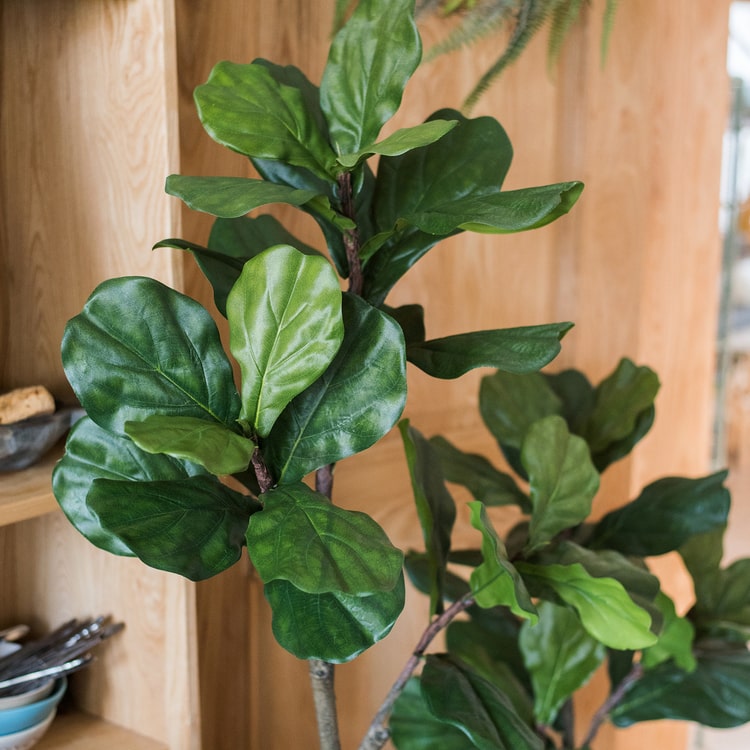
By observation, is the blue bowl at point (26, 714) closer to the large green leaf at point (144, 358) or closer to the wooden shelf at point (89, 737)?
the wooden shelf at point (89, 737)

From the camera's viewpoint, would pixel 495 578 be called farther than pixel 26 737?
No

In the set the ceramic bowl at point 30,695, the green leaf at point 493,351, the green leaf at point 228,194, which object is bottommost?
the ceramic bowl at point 30,695

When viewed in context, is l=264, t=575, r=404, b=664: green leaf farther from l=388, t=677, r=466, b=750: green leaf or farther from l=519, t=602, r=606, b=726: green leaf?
l=519, t=602, r=606, b=726: green leaf

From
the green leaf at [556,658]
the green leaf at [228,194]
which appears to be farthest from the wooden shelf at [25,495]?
the green leaf at [556,658]

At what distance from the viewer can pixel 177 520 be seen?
2.11 ft

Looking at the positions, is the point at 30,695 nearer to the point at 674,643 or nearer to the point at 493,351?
the point at 493,351

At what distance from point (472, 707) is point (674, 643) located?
15.4 inches

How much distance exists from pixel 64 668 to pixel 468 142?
0.66 m

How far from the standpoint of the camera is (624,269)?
67.6 inches

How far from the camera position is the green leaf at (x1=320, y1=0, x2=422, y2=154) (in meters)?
0.69

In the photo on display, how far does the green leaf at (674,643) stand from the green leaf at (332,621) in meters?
0.55

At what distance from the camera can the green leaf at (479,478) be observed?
3.39 ft

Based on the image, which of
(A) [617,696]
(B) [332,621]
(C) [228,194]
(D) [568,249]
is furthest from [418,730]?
(D) [568,249]

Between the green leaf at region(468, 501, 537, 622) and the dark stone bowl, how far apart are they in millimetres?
426
